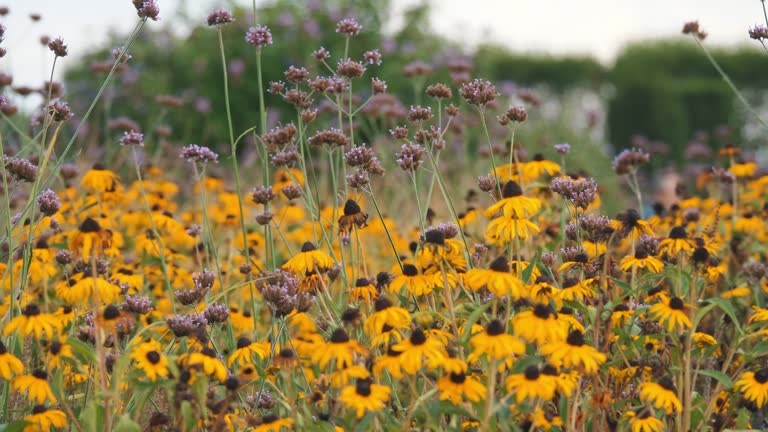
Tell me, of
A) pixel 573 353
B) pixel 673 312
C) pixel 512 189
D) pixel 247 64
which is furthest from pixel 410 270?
pixel 247 64

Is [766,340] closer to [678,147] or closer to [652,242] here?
[652,242]

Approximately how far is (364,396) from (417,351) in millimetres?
181

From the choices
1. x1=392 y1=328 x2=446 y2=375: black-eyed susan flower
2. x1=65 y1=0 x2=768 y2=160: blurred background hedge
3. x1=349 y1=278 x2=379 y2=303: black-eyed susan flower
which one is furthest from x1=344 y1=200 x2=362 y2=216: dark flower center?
x1=65 y1=0 x2=768 y2=160: blurred background hedge

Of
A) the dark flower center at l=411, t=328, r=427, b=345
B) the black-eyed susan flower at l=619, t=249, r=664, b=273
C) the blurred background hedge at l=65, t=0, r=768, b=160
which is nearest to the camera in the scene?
the dark flower center at l=411, t=328, r=427, b=345

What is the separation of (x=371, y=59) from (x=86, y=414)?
1981 mm

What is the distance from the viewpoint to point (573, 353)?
7.68 feet

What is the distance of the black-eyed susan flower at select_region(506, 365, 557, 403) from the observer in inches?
87.0

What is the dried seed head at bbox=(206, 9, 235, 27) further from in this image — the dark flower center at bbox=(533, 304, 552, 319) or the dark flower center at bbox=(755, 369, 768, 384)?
the dark flower center at bbox=(755, 369, 768, 384)

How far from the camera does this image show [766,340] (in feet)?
9.95

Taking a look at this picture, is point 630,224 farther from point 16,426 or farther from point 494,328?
point 16,426

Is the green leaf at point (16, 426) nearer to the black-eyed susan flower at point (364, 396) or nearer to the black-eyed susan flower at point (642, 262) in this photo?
the black-eyed susan flower at point (364, 396)

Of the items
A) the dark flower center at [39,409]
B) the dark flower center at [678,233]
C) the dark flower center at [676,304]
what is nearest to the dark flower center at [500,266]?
the dark flower center at [676,304]

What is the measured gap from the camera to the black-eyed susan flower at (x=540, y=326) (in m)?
2.37

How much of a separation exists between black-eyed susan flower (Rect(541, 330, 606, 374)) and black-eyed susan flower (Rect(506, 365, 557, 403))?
75mm
